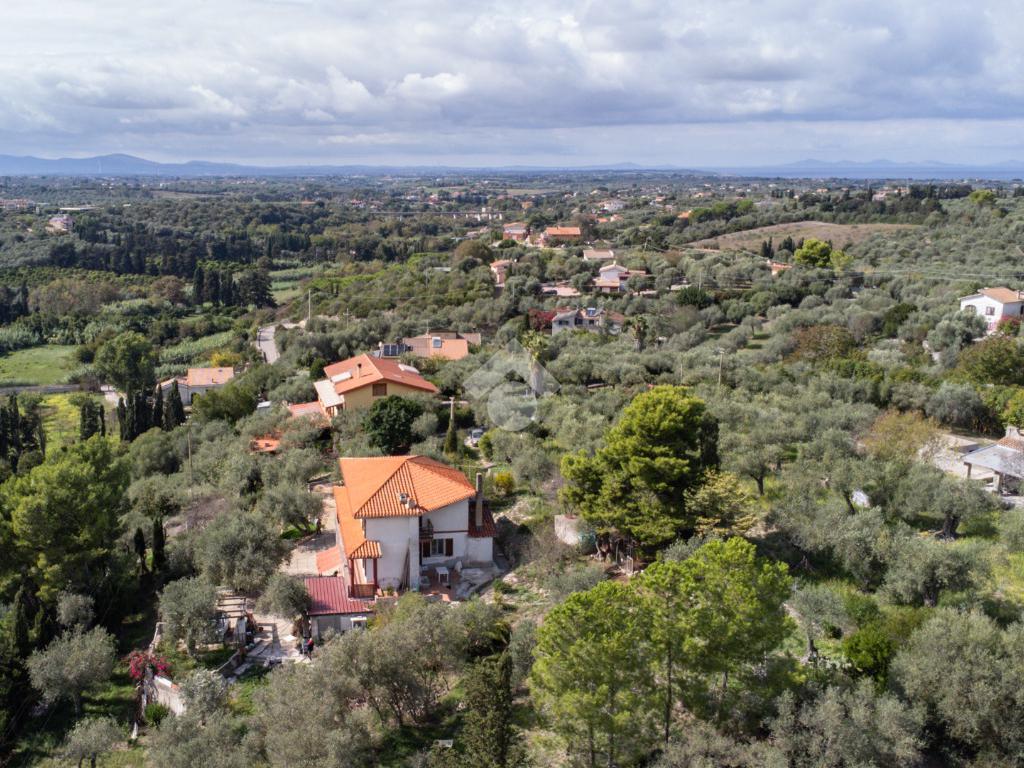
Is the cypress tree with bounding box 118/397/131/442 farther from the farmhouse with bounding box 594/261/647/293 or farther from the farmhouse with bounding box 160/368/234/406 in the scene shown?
the farmhouse with bounding box 594/261/647/293

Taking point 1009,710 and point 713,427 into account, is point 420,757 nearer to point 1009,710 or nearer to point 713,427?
point 1009,710

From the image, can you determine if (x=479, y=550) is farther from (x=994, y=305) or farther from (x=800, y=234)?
(x=800, y=234)

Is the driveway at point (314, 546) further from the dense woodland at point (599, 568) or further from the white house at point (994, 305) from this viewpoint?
the white house at point (994, 305)

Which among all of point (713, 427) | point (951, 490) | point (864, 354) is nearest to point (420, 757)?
point (713, 427)

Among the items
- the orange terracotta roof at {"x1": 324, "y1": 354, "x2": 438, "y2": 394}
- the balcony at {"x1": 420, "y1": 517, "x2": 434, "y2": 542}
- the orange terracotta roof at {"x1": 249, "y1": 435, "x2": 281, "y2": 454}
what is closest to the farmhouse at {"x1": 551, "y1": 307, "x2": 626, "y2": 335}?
the orange terracotta roof at {"x1": 324, "y1": 354, "x2": 438, "y2": 394}

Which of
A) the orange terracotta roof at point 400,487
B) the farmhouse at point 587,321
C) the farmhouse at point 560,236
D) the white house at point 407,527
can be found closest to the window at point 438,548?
the white house at point 407,527

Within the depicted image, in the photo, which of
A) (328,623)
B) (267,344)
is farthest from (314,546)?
(267,344)

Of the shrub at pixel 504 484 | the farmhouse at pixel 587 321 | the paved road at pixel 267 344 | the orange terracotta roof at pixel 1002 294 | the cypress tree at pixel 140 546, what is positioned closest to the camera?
the cypress tree at pixel 140 546
